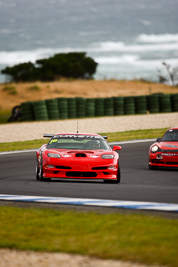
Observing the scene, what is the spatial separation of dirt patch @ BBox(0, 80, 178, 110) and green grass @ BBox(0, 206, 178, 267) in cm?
5285

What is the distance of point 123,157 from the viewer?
20.4m

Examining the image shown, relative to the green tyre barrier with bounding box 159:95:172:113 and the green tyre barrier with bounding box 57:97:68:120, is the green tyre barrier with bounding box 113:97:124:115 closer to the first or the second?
the green tyre barrier with bounding box 159:95:172:113

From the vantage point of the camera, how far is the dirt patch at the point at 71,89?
67.2 meters

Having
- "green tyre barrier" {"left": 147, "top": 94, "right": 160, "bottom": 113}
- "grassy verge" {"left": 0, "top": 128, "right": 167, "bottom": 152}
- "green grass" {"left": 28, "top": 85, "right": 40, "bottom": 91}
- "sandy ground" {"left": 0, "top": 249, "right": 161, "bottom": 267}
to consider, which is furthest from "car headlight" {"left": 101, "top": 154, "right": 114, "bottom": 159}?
"green grass" {"left": 28, "top": 85, "right": 40, "bottom": 91}

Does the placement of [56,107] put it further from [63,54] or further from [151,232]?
[63,54]

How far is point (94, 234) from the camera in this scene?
7.24m

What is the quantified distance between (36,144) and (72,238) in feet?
65.5

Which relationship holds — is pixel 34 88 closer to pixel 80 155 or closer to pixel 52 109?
pixel 52 109

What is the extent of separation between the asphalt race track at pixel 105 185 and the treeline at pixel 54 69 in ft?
239

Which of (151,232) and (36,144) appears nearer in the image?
(151,232)

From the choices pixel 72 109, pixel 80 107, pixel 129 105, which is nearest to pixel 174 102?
pixel 129 105

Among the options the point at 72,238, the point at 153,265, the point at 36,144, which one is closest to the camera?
the point at 153,265

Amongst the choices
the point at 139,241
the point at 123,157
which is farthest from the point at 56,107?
the point at 139,241

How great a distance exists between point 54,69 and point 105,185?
79.9m
